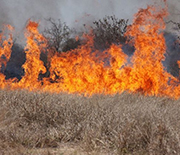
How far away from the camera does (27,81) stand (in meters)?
14.6

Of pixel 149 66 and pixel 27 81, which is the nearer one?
pixel 149 66

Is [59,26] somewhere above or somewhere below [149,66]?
A: above

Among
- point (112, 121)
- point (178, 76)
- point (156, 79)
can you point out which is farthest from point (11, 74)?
point (112, 121)

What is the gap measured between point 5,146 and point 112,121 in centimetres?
188

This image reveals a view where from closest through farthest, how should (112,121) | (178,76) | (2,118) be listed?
1. (112,121)
2. (2,118)
3. (178,76)

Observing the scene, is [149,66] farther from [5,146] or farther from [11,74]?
[11,74]

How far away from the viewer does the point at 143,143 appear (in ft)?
14.6

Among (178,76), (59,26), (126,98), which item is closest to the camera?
(126,98)

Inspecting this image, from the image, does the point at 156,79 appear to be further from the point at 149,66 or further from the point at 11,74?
the point at 11,74

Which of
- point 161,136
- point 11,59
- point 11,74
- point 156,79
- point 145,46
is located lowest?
point 161,136

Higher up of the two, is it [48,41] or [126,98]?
[48,41]

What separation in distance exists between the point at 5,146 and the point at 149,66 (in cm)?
833

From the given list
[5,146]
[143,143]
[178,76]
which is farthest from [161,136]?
[178,76]

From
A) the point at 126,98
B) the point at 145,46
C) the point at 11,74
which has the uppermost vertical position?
the point at 11,74
